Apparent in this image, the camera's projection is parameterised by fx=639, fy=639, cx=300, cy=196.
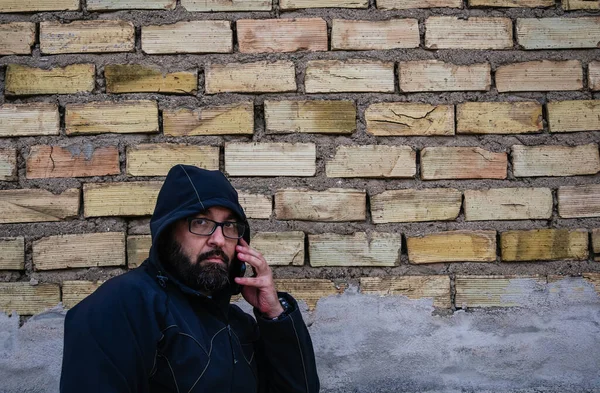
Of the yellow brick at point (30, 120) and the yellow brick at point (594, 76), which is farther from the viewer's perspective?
the yellow brick at point (594, 76)

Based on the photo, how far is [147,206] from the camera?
2.32 metres

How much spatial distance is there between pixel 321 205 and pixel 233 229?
44 centimetres

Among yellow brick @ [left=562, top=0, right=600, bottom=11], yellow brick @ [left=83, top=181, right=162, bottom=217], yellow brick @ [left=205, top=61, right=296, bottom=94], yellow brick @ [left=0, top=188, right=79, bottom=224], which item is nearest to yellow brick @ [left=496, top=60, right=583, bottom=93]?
yellow brick @ [left=562, top=0, right=600, bottom=11]

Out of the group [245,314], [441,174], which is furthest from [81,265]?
[441,174]

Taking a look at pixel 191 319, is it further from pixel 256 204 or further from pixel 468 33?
pixel 468 33

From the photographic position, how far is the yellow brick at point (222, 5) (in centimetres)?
238

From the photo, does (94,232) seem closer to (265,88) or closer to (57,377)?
(57,377)

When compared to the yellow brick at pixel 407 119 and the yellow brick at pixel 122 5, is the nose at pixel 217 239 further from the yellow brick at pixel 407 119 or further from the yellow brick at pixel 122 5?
the yellow brick at pixel 122 5

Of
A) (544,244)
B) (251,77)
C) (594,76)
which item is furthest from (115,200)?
(594,76)

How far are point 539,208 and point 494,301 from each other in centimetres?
39

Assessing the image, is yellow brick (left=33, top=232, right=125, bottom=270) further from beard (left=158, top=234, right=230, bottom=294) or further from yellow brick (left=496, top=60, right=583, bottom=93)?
A: yellow brick (left=496, top=60, right=583, bottom=93)

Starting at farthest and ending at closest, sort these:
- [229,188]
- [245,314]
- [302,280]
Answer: [302,280], [245,314], [229,188]

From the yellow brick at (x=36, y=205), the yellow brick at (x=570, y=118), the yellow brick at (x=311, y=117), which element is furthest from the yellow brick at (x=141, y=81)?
the yellow brick at (x=570, y=118)

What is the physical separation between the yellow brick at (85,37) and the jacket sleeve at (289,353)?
1.10m
